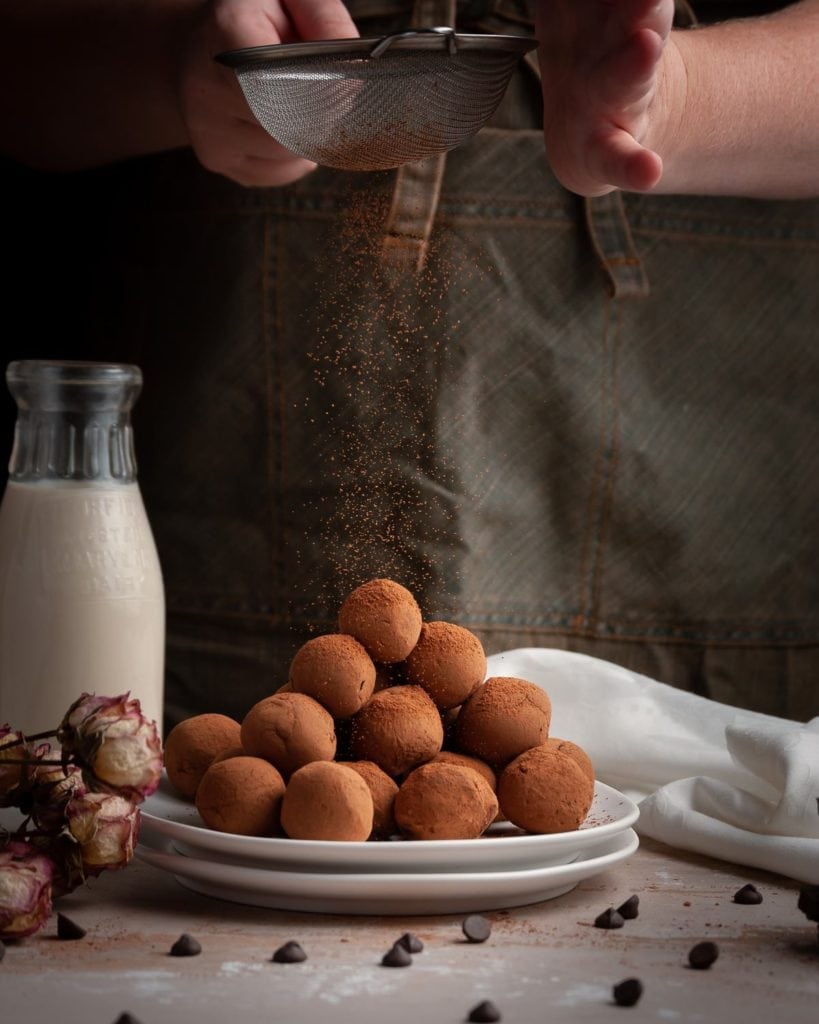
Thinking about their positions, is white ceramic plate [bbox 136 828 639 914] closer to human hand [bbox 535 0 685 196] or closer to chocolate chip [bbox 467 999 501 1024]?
chocolate chip [bbox 467 999 501 1024]

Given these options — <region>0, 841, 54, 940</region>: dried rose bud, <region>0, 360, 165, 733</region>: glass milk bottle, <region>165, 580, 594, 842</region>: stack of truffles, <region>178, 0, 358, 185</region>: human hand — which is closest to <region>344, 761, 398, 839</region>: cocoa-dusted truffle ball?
<region>165, 580, 594, 842</region>: stack of truffles

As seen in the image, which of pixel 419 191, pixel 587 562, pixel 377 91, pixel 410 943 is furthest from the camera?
pixel 587 562

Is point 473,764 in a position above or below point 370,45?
below

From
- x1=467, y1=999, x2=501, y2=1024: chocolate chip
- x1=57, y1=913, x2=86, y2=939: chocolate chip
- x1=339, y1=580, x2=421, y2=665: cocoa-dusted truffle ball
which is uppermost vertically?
x1=339, y1=580, x2=421, y2=665: cocoa-dusted truffle ball

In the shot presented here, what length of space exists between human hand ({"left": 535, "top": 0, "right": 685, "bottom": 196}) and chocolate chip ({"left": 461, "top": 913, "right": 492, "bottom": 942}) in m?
0.55

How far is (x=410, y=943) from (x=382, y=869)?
0.21 feet

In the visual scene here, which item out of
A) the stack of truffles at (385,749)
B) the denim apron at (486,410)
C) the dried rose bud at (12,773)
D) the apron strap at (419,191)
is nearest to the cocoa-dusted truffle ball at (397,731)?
the stack of truffles at (385,749)

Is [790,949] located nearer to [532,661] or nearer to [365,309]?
[532,661]

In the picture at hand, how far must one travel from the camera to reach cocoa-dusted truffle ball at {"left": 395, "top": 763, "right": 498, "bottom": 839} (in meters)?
0.89

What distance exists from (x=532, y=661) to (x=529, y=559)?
0.87 feet

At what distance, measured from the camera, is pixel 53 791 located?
2.85 ft

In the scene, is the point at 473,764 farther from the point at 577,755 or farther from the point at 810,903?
the point at 810,903

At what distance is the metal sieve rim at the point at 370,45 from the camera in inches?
41.1

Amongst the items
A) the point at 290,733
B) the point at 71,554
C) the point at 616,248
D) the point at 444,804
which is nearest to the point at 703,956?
the point at 444,804
